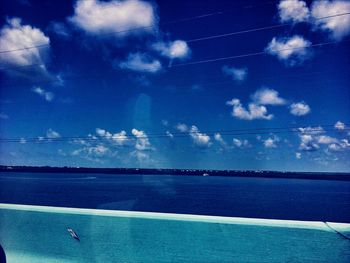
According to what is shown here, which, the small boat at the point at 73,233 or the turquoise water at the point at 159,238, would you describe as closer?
the turquoise water at the point at 159,238

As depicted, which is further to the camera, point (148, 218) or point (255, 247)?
point (148, 218)

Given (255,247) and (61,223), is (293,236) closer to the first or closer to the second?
(255,247)

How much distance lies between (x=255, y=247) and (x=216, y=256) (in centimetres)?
35

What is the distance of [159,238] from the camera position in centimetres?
253

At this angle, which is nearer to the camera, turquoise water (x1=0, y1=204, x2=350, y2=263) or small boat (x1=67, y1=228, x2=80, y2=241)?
turquoise water (x1=0, y1=204, x2=350, y2=263)

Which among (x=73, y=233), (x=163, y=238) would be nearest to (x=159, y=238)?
(x=163, y=238)

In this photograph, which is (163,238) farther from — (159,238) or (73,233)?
(73,233)

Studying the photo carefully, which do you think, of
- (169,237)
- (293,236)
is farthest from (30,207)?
(293,236)

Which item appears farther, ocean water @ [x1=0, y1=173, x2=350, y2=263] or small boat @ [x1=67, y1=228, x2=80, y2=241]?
small boat @ [x1=67, y1=228, x2=80, y2=241]

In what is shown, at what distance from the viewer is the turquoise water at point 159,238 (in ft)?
7.49

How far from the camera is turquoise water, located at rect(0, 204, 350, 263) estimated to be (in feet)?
7.49

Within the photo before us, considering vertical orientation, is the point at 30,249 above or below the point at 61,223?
below

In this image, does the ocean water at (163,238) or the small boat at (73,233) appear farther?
the small boat at (73,233)

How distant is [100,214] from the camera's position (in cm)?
278
